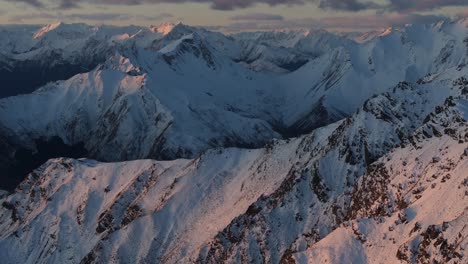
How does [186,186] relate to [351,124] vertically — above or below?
below

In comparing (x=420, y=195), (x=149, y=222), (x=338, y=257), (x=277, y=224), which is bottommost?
(x=149, y=222)

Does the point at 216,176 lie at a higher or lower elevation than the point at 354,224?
lower

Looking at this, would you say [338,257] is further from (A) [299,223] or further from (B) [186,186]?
(B) [186,186]

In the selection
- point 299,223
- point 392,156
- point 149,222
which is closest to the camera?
point 392,156

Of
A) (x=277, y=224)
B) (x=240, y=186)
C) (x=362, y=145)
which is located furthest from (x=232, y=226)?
(x=362, y=145)

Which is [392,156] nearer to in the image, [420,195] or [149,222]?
[420,195]

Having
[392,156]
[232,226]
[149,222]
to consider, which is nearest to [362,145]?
[392,156]

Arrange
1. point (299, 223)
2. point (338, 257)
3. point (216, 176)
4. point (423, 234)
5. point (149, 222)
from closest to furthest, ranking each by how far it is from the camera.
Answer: point (423, 234), point (338, 257), point (299, 223), point (149, 222), point (216, 176)

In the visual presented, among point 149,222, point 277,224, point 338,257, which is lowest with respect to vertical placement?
point 149,222

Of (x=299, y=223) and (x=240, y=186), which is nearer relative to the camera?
(x=299, y=223)

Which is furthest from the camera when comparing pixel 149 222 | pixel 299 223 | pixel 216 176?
pixel 216 176
